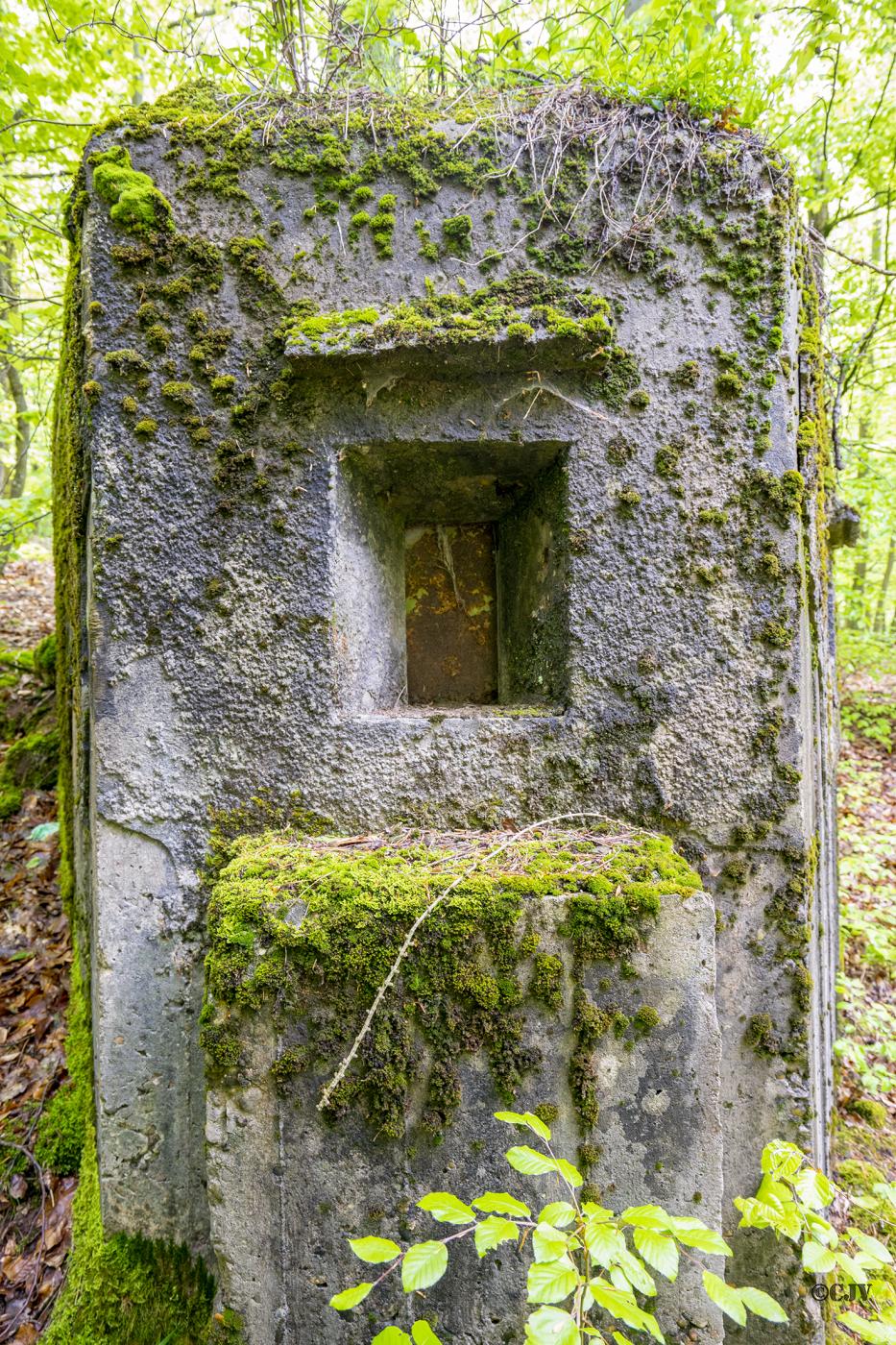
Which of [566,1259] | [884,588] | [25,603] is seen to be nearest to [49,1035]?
[566,1259]

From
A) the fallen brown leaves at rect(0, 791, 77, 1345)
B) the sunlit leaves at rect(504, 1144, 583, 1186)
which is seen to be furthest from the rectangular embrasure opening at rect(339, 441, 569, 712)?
the fallen brown leaves at rect(0, 791, 77, 1345)

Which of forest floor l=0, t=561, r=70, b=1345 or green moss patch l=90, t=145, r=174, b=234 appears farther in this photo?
forest floor l=0, t=561, r=70, b=1345

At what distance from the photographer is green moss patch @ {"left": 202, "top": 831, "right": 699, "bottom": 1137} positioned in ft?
5.02

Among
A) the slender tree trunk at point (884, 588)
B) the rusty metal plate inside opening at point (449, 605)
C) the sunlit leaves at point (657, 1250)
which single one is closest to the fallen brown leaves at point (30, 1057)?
the rusty metal plate inside opening at point (449, 605)

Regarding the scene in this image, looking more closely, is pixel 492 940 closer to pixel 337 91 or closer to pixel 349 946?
pixel 349 946

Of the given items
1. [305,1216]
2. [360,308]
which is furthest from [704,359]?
[305,1216]

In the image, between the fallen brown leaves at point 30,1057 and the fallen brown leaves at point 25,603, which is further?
the fallen brown leaves at point 25,603

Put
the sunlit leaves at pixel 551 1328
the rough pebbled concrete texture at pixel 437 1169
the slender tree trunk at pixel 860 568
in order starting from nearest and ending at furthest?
1. the sunlit leaves at pixel 551 1328
2. the rough pebbled concrete texture at pixel 437 1169
3. the slender tree trunk at pixel 860 568

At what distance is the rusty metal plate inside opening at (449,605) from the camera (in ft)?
8.89

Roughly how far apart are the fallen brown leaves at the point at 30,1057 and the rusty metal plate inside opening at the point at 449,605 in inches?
90.0

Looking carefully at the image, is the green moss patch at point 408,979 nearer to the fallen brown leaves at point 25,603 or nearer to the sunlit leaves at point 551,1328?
the sunlit leaves at point 551,1328

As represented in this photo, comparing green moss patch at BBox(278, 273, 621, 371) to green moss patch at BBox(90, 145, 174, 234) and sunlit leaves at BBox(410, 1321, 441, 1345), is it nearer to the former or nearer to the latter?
green moss patch at BBox(90, 145, 174, 234)

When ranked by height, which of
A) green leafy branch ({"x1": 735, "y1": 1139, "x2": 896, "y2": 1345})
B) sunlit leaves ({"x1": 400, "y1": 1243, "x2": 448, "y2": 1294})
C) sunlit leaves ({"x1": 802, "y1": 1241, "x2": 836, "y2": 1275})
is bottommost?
green leafy branch ({"x1": 735, "y1": 1139, "x2": 896, "y2": 1345})

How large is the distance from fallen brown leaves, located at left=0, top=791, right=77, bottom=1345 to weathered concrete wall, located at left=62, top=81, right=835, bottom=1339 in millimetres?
735
